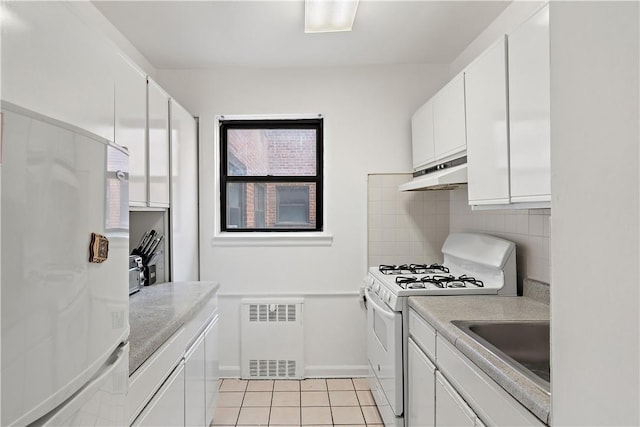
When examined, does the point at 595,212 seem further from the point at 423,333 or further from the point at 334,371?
the point at 334,371

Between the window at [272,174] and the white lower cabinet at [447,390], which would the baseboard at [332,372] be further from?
the window at [272,174]

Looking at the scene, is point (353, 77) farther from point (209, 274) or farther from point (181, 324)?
point (181, 324)

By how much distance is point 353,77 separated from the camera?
296cm

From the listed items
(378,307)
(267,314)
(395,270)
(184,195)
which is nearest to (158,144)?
(184,195)

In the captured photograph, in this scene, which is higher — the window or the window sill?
the window

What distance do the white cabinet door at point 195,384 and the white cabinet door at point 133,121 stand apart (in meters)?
0.82

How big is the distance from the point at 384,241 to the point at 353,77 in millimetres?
1378

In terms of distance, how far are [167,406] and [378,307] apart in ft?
4.30

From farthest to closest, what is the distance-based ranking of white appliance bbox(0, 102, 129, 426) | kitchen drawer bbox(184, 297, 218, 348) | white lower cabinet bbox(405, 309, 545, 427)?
kitchen drawer bbox(184, 297, 218, 348), white lower cabinet bbox(405, 309, 545, 427), white appliance bbox(0, 102, 129, 426)

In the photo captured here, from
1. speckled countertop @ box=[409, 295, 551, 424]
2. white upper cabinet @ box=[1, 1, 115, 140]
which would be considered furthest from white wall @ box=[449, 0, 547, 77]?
white upper cabinet @ box=[1, 1, 115, 140]

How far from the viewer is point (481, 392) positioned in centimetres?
119

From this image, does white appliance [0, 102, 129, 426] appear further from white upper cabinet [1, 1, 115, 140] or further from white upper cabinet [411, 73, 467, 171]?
white upper cabinet [411, 73, 467, 171]

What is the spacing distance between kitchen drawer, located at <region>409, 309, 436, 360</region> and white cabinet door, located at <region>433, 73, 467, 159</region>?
3.14 ft

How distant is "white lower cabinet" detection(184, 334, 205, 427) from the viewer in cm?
172
